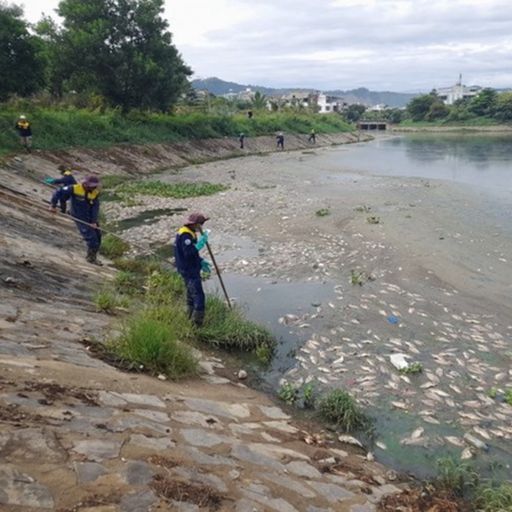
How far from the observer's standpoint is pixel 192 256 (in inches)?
390

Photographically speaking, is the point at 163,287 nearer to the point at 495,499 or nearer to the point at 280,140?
the point at 495,499

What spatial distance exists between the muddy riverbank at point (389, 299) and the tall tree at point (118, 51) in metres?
24.0

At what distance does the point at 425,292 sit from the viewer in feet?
43.4

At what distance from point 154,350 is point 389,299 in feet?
21.9

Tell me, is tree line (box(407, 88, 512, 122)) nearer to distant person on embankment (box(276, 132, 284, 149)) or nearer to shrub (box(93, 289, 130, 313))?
distant person on embankment (box(276, 132, 284, 149))

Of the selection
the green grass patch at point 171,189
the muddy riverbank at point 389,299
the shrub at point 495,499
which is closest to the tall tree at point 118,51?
the green grass patch at point 171,189

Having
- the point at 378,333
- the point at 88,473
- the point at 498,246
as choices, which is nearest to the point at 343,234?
the point at 498,246

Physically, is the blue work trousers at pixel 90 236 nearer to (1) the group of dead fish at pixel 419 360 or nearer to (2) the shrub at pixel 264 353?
(1) the group of dead fish at pixel 419 360

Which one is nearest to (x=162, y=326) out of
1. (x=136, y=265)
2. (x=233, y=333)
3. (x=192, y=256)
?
(x=192, y=256)

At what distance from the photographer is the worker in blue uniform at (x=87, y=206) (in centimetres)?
1335

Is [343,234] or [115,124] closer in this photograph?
[343,234]

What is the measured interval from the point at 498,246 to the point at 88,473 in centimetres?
1644

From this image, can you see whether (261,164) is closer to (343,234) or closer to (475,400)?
(343,234)

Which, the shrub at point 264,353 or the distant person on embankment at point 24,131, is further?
the distant person on embankment at point 24,131
